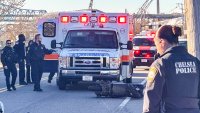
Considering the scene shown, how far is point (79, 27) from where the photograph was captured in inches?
741

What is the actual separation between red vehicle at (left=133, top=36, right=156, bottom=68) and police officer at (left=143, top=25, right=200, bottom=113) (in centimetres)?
2384

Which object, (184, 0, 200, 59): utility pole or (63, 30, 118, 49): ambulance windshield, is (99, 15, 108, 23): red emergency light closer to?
(63, 30, 118, 49): ambulance windshield

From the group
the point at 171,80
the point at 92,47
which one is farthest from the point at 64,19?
the point at 171,80

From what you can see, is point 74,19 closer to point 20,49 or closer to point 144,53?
point 20,49

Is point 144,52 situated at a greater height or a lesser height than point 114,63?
lesser

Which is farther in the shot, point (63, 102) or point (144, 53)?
point (144, 53)

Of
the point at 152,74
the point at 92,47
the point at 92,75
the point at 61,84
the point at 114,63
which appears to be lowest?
the point at 61,84

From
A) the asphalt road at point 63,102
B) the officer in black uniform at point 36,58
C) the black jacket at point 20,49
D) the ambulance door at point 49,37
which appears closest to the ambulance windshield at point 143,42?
the ambulance door at point 49,37

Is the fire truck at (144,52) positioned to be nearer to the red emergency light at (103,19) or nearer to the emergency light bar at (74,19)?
the red emergency light at (103,19)

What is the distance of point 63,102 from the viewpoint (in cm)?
1505

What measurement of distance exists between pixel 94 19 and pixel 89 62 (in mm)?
2030

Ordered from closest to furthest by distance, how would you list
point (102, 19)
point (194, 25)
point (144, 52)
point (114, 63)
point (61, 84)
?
point (194, 25) < point (114, 63) < point (61, 84) < point (102, 19) < point (144, 52)

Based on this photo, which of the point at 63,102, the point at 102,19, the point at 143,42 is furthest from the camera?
the point at 143,42

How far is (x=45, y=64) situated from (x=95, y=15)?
3.22m
